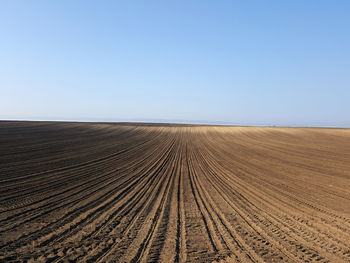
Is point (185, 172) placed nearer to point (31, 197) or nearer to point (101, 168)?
point (101, 168)

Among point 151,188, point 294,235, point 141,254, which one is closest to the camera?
point 141,254

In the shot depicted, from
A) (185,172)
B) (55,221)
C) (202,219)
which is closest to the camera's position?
(55,221)

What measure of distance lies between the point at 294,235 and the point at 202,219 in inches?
88.9

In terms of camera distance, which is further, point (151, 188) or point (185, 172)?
point (185, 172)

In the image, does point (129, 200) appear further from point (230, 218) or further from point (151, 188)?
point (230, 218)

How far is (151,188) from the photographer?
9.39 m

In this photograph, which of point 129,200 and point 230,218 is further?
point 129,200

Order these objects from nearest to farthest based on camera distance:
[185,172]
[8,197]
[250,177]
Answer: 1. [8,197]
2. [250,177]
3. [185,172]

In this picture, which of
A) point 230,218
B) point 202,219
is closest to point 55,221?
point 202,219

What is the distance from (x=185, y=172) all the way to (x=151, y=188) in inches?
138

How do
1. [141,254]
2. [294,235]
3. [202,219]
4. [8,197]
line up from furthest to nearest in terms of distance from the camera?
1. [8,197]
2. [202,219]
3. [294,235]
4. [141,254]

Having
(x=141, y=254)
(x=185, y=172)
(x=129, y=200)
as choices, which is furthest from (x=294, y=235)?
(x=185, y=172)

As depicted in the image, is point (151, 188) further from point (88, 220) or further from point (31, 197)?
point (31, 197)

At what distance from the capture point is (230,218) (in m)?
6.48
